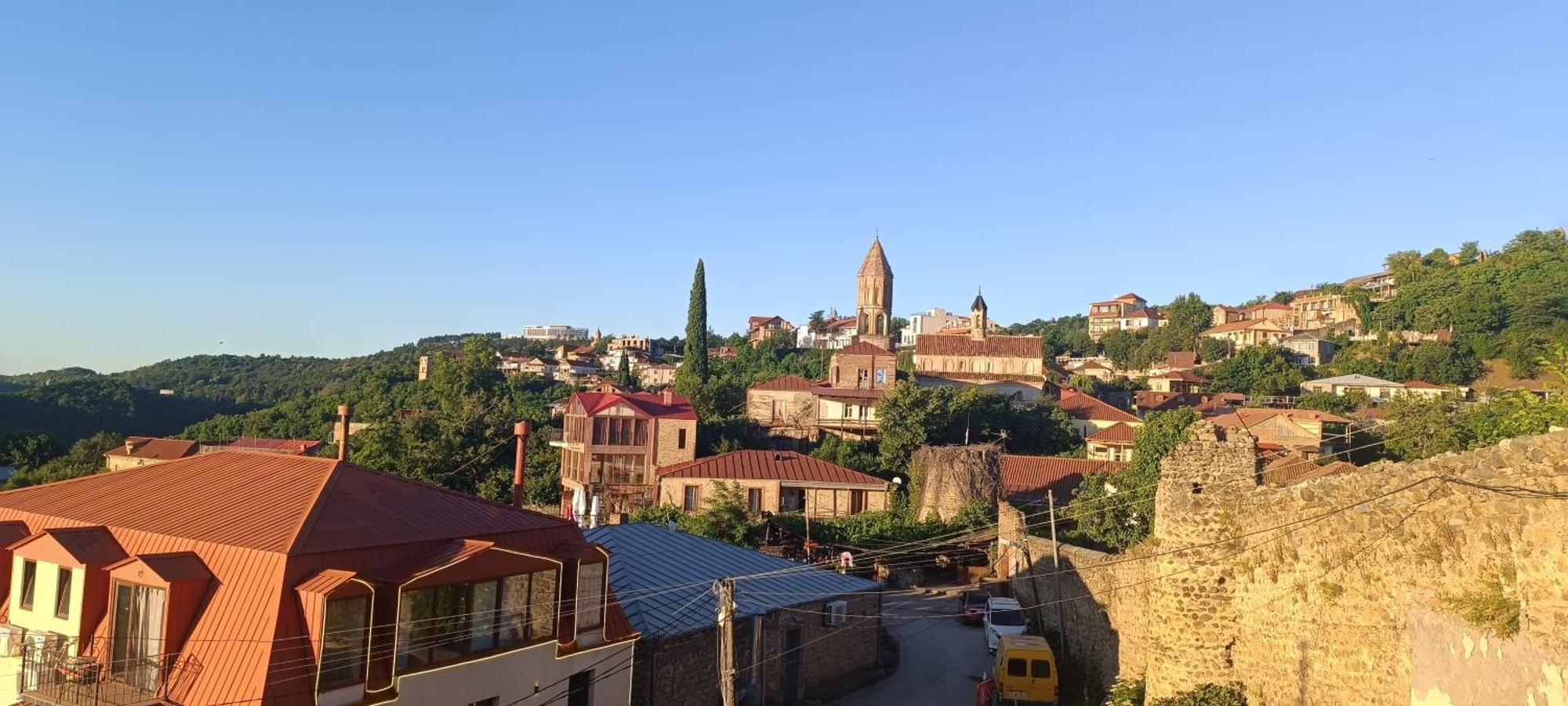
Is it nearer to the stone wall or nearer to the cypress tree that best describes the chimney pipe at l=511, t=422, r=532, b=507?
the stone wall

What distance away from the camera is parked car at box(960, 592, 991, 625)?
25.6m

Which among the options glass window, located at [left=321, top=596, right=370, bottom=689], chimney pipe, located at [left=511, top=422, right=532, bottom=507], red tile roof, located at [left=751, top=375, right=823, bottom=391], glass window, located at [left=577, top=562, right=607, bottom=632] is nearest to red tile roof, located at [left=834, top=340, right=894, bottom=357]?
red tile roof, located at [left=751, top=375, right=823, bottom=391]

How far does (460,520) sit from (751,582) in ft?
22.5

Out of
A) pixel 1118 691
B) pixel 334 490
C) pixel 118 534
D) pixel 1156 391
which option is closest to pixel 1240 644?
pixel 1118 691

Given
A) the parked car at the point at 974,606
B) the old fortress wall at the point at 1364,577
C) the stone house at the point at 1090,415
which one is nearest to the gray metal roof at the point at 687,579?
the parked car at the point at 974,606

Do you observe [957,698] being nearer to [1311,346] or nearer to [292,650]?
[292,650]

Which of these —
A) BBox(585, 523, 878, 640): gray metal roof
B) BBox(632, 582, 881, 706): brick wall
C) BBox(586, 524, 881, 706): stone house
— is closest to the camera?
BBox(632, 582, 881, 706): brick wall

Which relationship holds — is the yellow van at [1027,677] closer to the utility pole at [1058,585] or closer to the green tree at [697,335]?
the utility pole at [1058,585]

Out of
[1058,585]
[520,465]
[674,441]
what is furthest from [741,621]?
[674,441]

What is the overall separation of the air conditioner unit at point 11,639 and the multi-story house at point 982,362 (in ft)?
192

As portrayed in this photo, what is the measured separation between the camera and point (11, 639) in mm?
12211

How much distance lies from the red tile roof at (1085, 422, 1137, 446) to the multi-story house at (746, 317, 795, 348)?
201ft

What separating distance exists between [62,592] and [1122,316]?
5003 inches

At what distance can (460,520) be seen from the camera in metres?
13.6
